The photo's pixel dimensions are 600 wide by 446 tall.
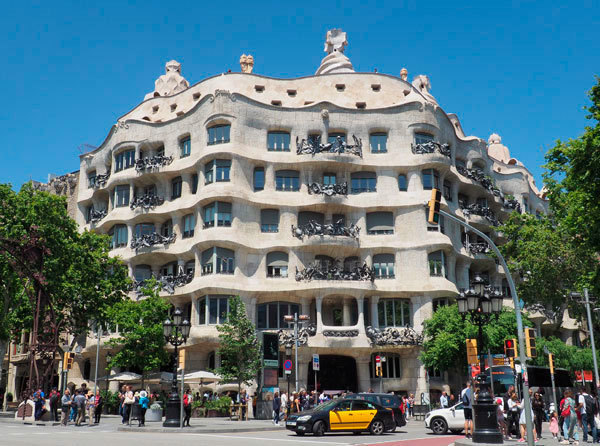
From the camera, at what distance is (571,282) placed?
42500 millimetres

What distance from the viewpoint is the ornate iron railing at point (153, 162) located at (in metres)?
50.2

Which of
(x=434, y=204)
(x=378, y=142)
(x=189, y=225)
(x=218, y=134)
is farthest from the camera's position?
(x=378, y=142)

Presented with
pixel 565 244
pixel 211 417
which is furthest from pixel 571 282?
pixel 211 417

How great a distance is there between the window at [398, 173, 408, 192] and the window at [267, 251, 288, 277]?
10.2m

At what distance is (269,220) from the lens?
47.8m

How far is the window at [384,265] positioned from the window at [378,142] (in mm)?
8294

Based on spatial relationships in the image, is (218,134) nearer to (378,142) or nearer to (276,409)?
(378,142)

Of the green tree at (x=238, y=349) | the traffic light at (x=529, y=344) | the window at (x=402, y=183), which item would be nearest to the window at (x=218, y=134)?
the window at (x=402, y=183)

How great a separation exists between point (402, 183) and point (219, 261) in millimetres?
15192

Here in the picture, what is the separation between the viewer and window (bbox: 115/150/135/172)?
52219 mm

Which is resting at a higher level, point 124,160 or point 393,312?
point 124,160

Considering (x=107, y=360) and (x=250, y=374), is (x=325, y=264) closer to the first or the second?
(x=250, y=374)

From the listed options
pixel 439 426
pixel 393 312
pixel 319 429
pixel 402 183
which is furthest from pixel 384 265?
pixel 319 429

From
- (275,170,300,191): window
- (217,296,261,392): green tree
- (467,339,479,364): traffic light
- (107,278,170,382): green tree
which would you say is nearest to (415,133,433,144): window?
(275,170,300,191): window
